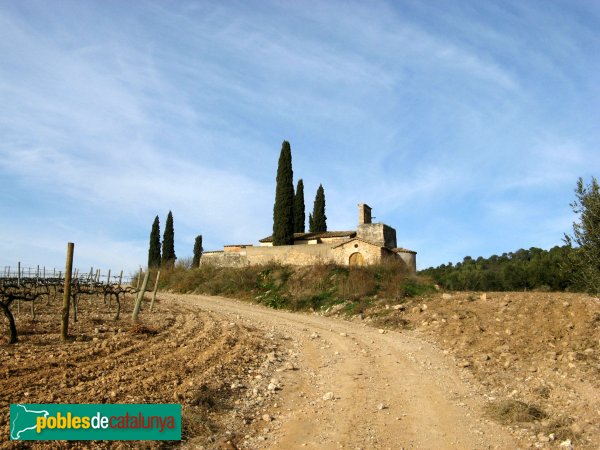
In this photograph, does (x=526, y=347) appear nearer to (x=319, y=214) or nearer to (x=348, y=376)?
(x=348, y=376)

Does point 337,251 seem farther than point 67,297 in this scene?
Yes

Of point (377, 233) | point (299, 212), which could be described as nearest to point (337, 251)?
point (377, 233)

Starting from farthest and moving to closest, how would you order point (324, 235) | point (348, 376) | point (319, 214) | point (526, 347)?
point (319, 214)
point (324, 235)
point (526, 347)
point (348, 376)

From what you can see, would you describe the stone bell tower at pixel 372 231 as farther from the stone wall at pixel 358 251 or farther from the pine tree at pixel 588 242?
the pine tree at pixel 588 242

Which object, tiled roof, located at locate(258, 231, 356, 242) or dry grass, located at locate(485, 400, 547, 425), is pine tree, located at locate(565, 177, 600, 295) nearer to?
dry grass, located at locate(485, 400, 547, 425)

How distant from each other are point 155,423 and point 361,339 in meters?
10.7

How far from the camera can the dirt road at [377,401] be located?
26.4 ft

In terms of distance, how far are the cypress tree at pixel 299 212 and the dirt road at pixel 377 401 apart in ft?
112

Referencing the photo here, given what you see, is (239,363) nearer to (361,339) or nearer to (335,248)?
(361,339)

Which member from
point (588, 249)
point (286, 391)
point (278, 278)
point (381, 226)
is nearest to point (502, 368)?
point (588, 249)

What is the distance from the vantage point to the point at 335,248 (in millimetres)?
37031

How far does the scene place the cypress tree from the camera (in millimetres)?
51000

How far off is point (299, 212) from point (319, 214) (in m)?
3.43

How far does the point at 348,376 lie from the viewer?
12.0 meters
